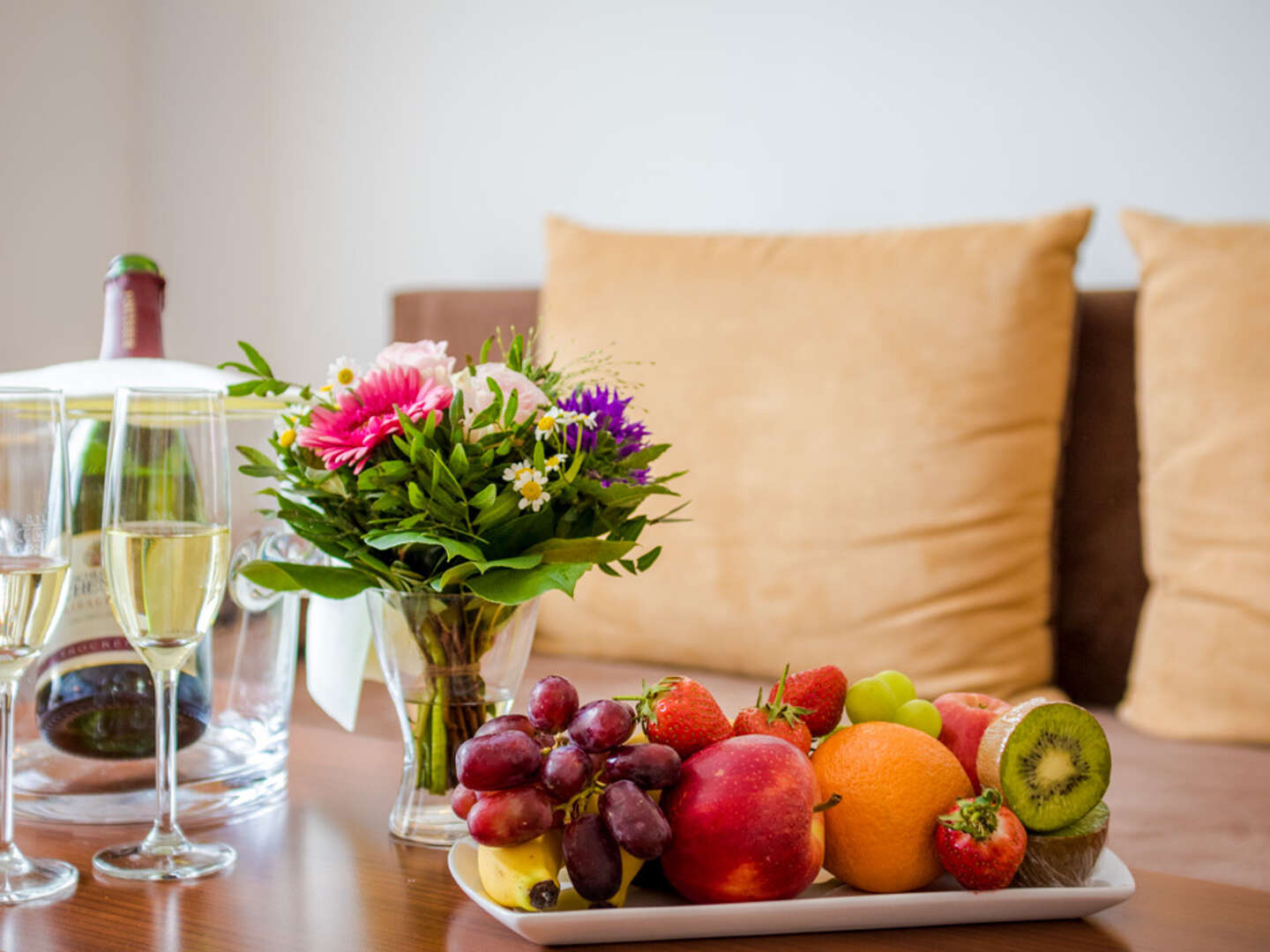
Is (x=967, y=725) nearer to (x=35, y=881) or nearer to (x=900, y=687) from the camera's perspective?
(x=900, y=687)

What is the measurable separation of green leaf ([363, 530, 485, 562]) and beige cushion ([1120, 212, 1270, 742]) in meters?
1.00

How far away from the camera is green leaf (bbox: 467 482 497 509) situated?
2.33 ft

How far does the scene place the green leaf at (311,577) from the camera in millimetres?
748

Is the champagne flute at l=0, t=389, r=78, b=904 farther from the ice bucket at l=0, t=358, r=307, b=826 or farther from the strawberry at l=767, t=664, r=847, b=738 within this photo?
the strawberry at l=767, t=664, r=847, b=738

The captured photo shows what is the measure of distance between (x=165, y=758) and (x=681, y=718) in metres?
0.32

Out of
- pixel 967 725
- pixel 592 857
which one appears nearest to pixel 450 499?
pixel 592 857

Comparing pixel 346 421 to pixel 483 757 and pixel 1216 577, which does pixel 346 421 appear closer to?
pixel 483 757

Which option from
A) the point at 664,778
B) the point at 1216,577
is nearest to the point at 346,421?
the point at 664,778

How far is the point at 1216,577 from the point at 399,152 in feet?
5.38

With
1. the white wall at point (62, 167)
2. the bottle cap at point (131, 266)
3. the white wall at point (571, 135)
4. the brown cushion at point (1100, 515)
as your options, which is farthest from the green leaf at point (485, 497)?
the white wall at point (62, 167)

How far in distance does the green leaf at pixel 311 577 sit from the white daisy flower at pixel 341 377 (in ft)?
0.36

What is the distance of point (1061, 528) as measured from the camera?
1.63 metres

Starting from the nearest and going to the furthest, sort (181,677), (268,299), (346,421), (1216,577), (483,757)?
1. (483,757)
2. (346,421)
3. (181,677)
4. (1216,577)
5. (268,299)

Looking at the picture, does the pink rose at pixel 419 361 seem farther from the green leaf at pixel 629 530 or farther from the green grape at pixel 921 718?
the green grape at pixel 921 718
